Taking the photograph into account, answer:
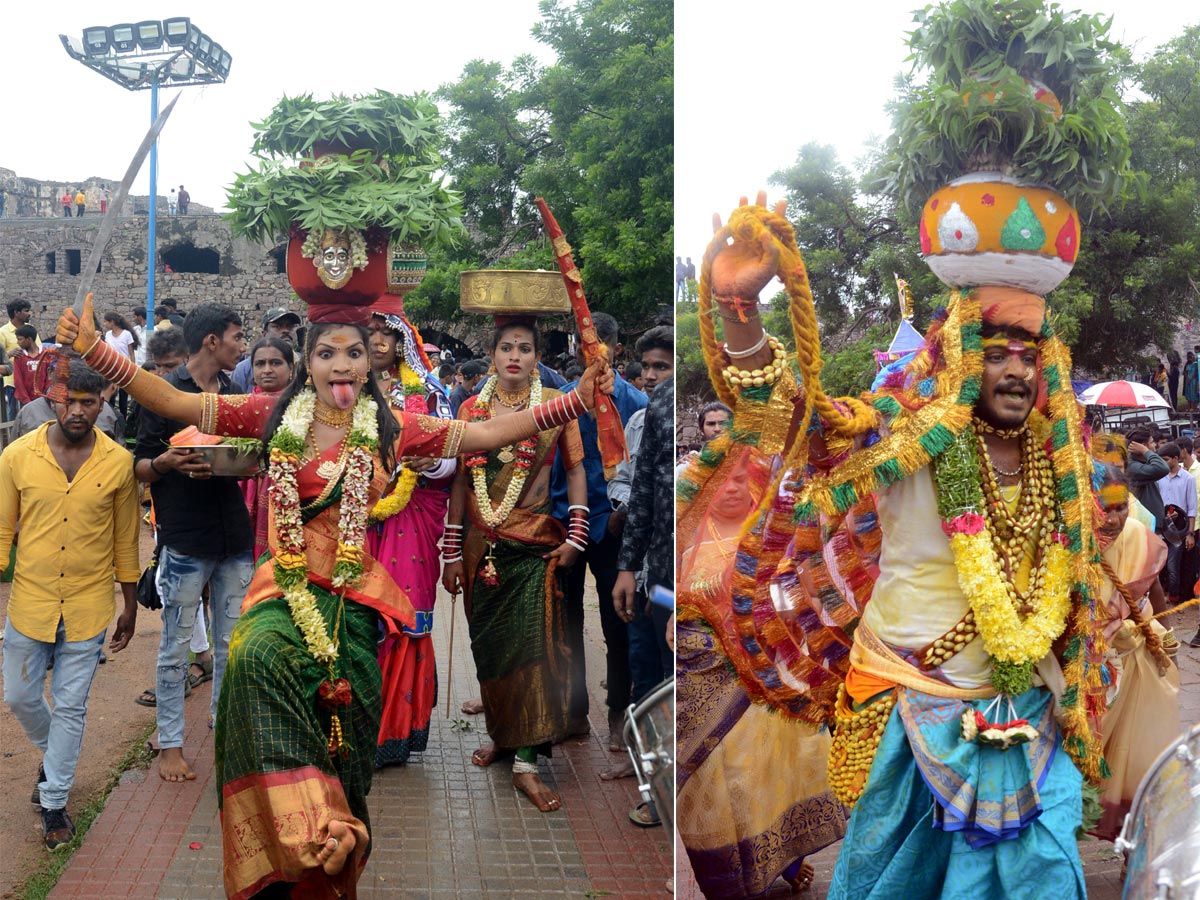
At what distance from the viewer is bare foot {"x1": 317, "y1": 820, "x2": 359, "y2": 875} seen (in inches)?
153

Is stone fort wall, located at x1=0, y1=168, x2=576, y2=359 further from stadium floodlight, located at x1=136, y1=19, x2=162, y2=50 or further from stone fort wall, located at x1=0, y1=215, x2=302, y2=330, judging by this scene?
stadium floodlight, located at x1=136, y1=19, x2=162, y2=50

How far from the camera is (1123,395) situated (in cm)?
501

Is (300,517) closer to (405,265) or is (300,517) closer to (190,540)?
(405,265)

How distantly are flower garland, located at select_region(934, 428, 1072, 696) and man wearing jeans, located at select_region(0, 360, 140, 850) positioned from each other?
11.5ft

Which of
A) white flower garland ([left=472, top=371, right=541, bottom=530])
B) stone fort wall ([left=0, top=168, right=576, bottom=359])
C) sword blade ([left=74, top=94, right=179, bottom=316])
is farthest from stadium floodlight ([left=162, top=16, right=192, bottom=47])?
stone fort wall ([left=0, top=168, right=576, bottom=359])

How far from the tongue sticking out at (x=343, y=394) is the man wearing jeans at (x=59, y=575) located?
1221mm

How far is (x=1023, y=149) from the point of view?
3.50 metres

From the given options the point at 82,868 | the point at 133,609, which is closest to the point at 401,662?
the point at 133,609

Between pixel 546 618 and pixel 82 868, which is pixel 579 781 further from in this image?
pixel 82 868

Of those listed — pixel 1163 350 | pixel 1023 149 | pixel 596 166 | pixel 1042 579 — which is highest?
pixel 596 166

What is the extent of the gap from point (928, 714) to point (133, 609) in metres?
3.53

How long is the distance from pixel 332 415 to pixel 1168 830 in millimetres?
3109

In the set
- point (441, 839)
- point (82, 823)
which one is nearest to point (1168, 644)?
point (441, 839)

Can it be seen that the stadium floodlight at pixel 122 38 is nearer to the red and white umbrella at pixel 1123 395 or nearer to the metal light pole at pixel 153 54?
the metal light pole at pixel 153 54
